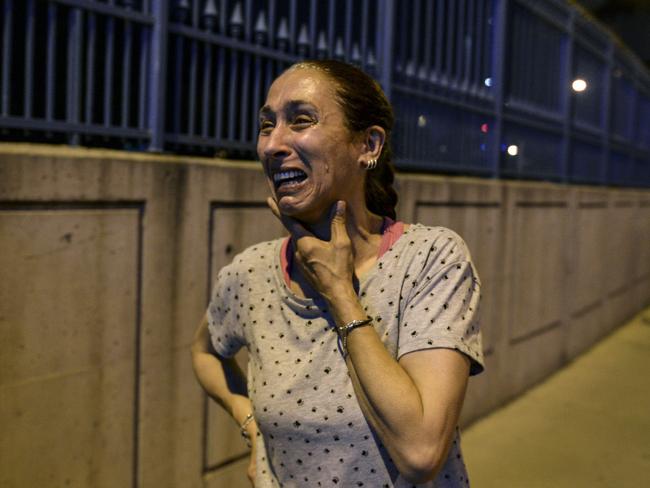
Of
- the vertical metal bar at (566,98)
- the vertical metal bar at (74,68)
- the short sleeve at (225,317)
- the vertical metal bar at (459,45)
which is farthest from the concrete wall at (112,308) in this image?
the vertical metal bar at (566,98)

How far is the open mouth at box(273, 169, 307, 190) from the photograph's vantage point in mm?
1788

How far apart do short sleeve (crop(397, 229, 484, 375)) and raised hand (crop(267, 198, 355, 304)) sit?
15 centimetres

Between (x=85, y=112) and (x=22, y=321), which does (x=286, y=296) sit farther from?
(x=85, y=112)

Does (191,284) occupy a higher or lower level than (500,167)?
lower

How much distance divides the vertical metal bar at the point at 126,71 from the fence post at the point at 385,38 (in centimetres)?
215

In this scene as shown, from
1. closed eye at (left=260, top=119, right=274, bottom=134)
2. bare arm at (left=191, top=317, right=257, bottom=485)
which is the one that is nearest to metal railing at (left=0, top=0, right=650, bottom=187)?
bare arm at (left=191, top=317, right=257, bottom=485)

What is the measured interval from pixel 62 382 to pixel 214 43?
1716 mm

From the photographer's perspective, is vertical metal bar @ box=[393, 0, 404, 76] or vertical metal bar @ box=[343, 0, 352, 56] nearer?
vertical metal bar @ box=[343, 0, 352, 56]

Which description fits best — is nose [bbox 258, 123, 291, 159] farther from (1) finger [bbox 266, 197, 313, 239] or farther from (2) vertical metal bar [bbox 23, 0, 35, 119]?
(2) vertical metal bar [bbox 23, 0, 35, 119]

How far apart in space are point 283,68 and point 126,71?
110cm

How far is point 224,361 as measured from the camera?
2.25m

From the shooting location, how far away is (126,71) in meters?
3.27

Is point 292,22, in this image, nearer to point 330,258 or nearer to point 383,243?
point 383,243

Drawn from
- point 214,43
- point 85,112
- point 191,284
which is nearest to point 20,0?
point 85,112
